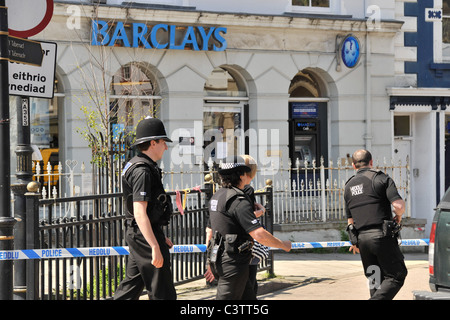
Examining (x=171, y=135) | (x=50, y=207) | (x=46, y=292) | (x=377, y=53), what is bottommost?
(x=46, y=292)

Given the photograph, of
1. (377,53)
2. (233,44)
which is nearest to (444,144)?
(377,53)

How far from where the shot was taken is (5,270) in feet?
21.8

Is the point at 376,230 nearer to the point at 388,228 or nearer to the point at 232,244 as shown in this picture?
the point at 388,228

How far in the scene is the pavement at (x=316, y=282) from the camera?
32.4ft

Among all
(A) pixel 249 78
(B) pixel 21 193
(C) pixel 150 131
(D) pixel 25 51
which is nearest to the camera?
(C) pixel 150 131

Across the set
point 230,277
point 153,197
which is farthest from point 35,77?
point 230,277

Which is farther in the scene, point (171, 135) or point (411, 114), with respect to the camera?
point (411, 114)

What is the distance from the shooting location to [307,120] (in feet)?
57.0

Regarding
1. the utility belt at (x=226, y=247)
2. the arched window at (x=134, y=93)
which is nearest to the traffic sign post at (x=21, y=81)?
the utility belt at (x=226, y=247)

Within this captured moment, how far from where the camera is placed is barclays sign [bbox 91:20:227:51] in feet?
48.3

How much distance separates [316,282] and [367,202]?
356 cm

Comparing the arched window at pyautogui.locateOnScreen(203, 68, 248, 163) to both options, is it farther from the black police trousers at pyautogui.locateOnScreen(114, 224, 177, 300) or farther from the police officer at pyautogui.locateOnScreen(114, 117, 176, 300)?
the black police trousers at pyautogui.locateOnScreen(114, 224, 177, 300)

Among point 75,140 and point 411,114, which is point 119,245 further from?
point 411,114

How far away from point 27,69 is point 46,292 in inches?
98.4
